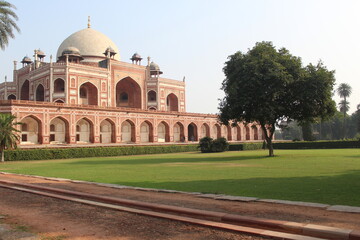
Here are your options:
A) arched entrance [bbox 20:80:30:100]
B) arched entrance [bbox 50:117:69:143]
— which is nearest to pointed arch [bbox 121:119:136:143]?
arched entrance [bbox 50:117:69:143]

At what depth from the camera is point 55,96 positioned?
43.7m

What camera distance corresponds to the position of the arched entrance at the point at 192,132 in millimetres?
51631

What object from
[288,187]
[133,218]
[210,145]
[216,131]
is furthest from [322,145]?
[133,218]

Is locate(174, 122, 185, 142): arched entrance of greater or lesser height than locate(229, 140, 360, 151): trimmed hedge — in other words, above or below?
above

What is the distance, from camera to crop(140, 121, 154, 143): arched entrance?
4556 centimetres

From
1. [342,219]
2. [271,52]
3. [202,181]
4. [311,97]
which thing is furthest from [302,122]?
[342,219]

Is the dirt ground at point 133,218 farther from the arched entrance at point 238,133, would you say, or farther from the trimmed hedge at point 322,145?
the arched entrance at point 238,133

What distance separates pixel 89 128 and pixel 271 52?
2514cm

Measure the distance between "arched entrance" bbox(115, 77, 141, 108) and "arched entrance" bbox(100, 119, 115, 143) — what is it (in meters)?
11.3

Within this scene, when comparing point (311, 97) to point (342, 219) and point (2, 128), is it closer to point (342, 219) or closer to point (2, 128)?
point (342, 219)

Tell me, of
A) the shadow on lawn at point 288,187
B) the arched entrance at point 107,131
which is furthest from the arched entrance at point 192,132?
the shadow on lawn at point 288,187

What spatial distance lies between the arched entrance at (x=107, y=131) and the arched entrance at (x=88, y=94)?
5816mm

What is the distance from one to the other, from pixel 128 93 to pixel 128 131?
11767mm

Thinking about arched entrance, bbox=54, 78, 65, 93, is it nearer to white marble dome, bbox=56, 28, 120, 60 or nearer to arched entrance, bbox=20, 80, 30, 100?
white marble dome, bbox=56, 28, 120, 60
